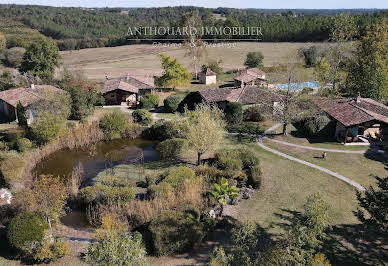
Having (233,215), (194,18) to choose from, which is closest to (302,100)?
(233,215)

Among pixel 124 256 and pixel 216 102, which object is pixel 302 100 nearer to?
pixel 216 102

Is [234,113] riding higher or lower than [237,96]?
lower

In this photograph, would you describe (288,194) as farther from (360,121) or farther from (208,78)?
(208,78)

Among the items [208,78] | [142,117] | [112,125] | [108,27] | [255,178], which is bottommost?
[255,178]

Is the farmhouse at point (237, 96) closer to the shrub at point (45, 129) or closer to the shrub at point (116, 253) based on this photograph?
the shrub at point (45, 129)

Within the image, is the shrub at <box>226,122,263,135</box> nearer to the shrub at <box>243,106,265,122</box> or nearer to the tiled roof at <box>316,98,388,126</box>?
the shrub at <box>243,106,265,122</box>

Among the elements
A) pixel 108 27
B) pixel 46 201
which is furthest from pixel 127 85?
pixel 108 27
